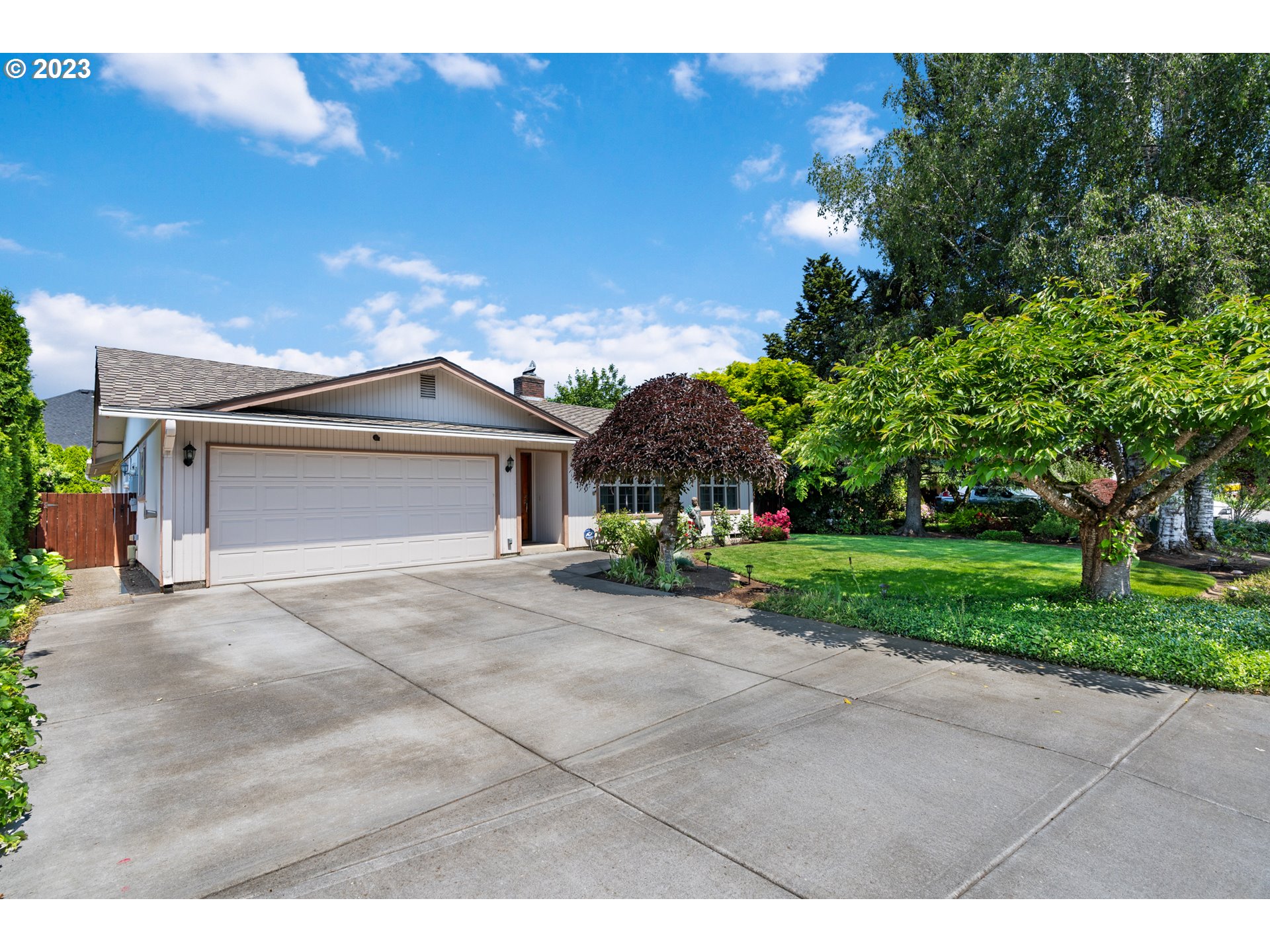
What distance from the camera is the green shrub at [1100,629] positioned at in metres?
5.27

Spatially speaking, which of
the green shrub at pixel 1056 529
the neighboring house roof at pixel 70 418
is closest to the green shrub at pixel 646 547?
the green shrub at pixel 1056 529

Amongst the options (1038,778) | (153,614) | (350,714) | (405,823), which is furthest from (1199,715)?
(153,614)

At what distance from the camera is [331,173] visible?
384 inches

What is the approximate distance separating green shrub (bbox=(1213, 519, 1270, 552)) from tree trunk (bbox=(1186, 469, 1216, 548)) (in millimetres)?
678

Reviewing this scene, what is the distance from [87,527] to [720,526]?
50.0ft

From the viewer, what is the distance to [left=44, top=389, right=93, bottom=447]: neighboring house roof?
34531mm

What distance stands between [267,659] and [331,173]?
7.79 m

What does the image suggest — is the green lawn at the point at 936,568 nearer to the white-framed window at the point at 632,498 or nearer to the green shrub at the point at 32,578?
the white-framed window at the point at 632,498

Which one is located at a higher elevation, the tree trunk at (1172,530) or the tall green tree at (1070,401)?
the tall green tree at (1070,401)

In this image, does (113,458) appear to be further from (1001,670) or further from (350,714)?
(1001,670)

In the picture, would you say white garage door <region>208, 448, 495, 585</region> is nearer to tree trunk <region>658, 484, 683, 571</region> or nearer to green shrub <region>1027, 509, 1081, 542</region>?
tree trunk <region>658, 484, 683, 571</region>

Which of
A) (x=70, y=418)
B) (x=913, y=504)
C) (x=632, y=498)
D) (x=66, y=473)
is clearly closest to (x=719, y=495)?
(x=632, y=498)

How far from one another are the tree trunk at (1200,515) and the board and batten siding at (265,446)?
1507cm

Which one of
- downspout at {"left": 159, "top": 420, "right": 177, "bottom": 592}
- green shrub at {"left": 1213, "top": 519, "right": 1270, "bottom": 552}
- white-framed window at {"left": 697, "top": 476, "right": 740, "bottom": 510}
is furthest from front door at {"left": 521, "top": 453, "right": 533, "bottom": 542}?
green shrub at {"left": 1213, "top": 519, "right": 1270, "bottom": 552}
